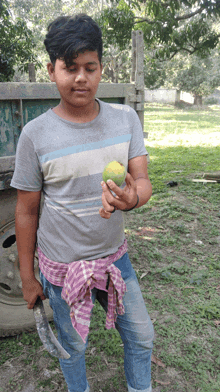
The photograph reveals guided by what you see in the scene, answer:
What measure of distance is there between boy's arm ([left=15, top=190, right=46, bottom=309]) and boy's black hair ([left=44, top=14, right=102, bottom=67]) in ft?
2.22

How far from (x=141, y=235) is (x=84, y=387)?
3126mm

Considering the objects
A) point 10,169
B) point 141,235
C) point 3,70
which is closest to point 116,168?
point 10,169

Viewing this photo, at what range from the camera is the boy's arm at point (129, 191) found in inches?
53.5

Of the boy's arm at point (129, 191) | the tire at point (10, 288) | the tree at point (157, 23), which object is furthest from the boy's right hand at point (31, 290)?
the tree at point (157, 23)

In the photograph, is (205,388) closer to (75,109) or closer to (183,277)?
(183,277)

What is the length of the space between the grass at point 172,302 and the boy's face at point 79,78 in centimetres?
208

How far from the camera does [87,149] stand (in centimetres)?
161

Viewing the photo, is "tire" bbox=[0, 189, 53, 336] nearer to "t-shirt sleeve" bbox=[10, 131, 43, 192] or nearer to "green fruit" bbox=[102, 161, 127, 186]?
"t-shirt sleeve" bbox=[10, 131, 43, 192]

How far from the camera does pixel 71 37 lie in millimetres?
1480

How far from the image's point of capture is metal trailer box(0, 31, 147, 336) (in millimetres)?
2451

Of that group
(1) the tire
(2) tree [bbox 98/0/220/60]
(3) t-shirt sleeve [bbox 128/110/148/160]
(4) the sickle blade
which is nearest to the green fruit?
(3) t-shirt sleeve [bbox 128/110/148/160]

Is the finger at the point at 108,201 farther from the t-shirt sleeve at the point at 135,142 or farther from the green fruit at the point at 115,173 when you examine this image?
the t-shirt sleeve at the point at 135,142

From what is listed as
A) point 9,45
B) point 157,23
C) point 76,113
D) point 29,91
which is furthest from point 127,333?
point 9,45

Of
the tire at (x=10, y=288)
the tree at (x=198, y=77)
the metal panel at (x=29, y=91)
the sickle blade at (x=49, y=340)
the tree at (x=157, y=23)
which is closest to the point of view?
the sickle blade at (x=49, y=340)
